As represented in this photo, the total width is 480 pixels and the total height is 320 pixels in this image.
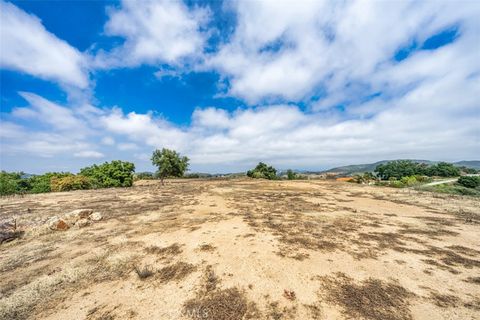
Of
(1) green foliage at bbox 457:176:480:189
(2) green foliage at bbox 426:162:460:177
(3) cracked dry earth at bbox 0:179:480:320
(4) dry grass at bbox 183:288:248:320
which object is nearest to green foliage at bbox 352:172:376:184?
(1) green foliage at bbox 457:176:480:189

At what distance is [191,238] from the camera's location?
824 centimetres

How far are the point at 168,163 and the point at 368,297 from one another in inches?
1475

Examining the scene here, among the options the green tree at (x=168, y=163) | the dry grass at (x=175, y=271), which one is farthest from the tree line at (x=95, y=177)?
the dry grass at (x=175, y=271)

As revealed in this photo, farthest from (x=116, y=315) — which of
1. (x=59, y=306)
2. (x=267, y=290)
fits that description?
(x=267, y=290)

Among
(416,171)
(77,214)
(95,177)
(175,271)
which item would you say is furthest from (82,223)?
(416,171)

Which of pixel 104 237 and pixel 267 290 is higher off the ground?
pixel 104 237

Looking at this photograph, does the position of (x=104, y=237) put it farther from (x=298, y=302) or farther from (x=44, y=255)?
(x=298, y=302)

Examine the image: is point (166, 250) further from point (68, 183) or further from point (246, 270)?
point (68, 183)

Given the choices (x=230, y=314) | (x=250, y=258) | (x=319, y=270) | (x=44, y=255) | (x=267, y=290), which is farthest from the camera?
(x=44, y=255)

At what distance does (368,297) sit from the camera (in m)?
4.60

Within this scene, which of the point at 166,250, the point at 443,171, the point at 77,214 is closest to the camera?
the point at 166,250

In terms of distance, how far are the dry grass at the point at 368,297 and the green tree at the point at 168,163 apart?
36.4 meters

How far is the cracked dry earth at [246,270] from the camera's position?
4.34 meters

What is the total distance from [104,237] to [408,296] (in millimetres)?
10311
